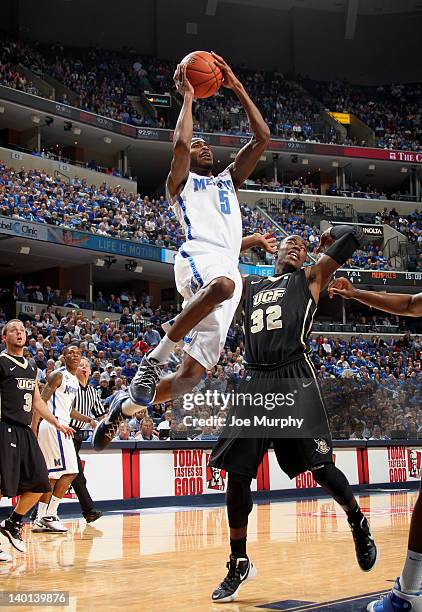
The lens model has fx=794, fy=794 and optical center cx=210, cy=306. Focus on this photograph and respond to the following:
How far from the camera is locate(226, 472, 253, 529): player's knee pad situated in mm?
5383

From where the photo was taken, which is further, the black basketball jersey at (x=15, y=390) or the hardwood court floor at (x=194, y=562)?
the black basketball jersey at (x=15, y=390)

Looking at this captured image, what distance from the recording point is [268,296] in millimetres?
5598

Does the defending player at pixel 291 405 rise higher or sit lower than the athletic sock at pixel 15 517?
higher

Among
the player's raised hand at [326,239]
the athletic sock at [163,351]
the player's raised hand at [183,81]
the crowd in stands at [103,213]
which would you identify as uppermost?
the crowd in stands at [103,213]

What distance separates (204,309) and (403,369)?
67.4ft

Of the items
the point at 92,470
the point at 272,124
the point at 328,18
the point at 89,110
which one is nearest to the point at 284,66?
the point at 328,18

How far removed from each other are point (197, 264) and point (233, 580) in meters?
2.15

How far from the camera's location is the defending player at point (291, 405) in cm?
520

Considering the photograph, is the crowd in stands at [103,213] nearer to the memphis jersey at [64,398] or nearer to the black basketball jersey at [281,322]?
the memphis jersey at [64,398]

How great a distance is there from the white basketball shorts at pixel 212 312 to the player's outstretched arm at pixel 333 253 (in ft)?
1.82

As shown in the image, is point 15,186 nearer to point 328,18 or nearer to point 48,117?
point 48,117

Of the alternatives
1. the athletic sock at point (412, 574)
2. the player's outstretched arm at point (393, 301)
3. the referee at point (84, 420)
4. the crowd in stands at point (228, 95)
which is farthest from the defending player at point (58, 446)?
the crowd in stands at point (228, 95)

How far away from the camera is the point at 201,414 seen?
1539cm

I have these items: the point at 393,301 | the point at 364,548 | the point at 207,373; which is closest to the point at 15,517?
the point at 364,548
